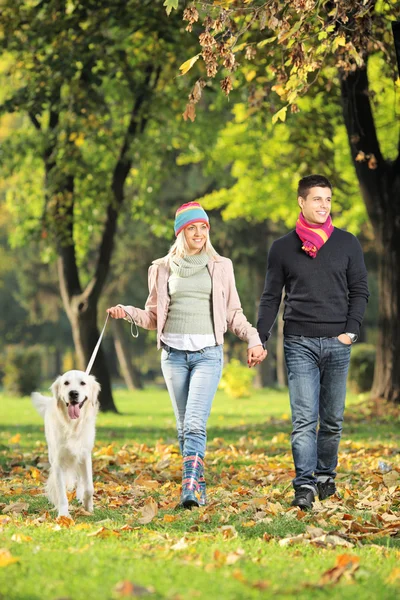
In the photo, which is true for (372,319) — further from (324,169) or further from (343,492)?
(343,492)

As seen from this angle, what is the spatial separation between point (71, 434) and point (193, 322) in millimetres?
1251

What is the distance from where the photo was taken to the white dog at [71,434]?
712cm

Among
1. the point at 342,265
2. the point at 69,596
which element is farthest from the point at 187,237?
the point at 69,596

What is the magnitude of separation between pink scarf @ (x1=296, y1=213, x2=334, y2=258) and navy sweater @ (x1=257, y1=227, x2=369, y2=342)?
54 mm

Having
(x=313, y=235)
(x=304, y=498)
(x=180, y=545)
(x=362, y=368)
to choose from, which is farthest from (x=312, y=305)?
(x=362, y=368)

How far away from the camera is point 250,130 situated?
25688mm

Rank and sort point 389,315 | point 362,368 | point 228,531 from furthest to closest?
point 362,368 < point 389,315 < point 228,531

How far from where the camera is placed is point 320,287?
7.20 m

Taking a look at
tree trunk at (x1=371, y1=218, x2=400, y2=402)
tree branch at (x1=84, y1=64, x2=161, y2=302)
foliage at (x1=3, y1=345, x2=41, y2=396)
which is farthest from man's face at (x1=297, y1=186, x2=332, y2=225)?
foliage at (x1=3, y1=345, x2=41, y2=396)

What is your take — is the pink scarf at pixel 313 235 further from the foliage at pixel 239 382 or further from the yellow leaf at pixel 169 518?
the foliage at pixel 239 382

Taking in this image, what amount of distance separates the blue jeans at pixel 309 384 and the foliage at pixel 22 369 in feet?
84.8

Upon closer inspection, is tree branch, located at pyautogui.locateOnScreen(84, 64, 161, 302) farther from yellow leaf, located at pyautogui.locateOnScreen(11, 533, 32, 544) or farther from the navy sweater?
yellow leaf, located at pyautogui.locateOnScreen(11, 533, 32, 544)

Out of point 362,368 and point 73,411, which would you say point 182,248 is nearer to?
point 73,411

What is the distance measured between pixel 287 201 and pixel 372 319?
17537 millimetres
